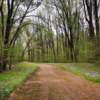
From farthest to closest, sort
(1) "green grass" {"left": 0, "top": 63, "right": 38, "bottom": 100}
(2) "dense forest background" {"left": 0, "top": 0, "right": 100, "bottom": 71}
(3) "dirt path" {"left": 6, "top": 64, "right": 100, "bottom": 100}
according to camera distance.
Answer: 1. (2) "dense forest background" {"left": 0, "top": 0, "right": 100, "bottom": 71}
2. (1) "green grass" {"left": 0, "top": 63, "right": 38, "bottom": 100}
3. (3) "dirt path" {"left": 6, "top": 64, "right": 100, "bottom": 100}

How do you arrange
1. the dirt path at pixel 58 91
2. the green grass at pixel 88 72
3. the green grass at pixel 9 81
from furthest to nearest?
the green grass at pixel 88 72 < the green grass at pixel 9 81 < the dirt path at pixel 58 91

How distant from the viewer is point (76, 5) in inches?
927

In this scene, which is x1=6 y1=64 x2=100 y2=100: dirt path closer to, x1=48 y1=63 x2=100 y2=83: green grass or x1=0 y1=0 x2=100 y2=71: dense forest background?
x1=48 y1=63 x2=100 y2=83: green grass

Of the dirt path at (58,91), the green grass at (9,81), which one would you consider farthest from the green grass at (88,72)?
the green grass at (9,81)

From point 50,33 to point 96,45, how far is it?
5.35 m

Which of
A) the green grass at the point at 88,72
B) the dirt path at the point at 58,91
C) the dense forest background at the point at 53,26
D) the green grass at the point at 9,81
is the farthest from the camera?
the dense forest background at the point at 53,26

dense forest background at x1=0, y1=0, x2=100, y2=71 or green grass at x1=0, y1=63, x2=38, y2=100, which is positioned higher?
dense forest background at x1=0, y1=0, x2=100, y2=71

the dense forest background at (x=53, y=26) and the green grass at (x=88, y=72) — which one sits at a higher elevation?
the dense forest background at (x=53, y=26)

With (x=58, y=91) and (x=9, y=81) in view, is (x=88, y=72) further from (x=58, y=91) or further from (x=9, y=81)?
(x=9, y=81)

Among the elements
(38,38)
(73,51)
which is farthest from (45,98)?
(38,38)

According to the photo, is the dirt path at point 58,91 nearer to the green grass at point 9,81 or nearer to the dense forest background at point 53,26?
the green grass at point 9,81

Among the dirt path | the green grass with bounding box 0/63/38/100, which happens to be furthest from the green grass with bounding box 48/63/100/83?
the green grass with bounding box 0/63/38/100

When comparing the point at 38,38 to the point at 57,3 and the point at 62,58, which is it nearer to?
the point at 62,58

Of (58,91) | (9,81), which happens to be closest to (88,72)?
(58,91)
